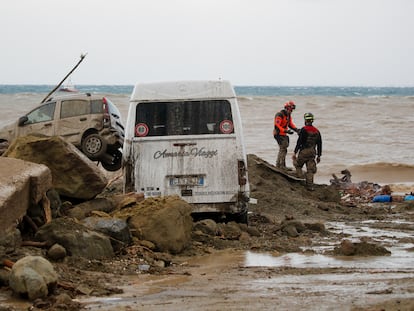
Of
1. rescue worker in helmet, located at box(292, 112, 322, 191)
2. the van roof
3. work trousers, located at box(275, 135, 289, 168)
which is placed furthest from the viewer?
work trousers, located at box(275, 135, 289, 168)

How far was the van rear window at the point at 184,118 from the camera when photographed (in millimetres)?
11250

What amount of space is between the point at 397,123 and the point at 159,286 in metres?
38.5

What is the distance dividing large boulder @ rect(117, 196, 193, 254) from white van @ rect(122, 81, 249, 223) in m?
0.93

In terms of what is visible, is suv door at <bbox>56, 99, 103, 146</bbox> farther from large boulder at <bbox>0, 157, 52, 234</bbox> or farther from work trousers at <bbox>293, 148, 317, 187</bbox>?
large boulder at <bbox>0, 157, 52, 234</bbox>

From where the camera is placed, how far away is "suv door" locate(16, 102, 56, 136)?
2039 cm

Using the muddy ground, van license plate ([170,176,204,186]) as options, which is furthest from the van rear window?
the muddy ground

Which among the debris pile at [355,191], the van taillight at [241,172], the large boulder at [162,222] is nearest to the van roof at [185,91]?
the van taillight at [241,172]

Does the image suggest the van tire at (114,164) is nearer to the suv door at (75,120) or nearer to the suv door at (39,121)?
the suv door at (75,120)

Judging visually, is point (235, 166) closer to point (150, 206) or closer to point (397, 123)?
point (150, 206)

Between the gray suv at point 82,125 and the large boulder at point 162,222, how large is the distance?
9.92m

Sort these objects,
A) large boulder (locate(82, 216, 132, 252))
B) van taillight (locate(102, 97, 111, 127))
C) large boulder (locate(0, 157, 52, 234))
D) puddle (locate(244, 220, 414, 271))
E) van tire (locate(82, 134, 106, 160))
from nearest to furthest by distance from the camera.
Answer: large boulder (locate(0, 157, 52, 234)), puddle (locate(244, 220, 414, 271)), large boulder (locate(82, 216, 132, 252)), van tire (locate(82, 134, 106, 160)), van taillight (locate(102, 97, 111, 127))

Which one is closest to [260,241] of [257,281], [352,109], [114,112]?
[257,281]

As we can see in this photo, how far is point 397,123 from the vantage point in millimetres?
44594

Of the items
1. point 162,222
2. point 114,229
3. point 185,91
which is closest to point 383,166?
point 185,91
